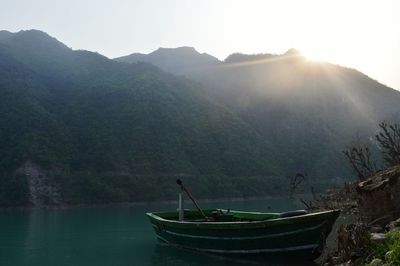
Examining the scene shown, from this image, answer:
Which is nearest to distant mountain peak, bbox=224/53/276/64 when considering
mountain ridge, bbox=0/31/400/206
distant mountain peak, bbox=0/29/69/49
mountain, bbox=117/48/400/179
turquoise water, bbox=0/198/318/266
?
mountain, bbox=117/48/400/179

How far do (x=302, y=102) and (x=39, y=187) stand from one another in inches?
2934

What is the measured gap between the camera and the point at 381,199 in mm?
16984

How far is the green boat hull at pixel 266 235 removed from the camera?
1675 centimetres

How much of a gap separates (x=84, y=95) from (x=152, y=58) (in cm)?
8777

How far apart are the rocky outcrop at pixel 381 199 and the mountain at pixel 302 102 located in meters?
70.1

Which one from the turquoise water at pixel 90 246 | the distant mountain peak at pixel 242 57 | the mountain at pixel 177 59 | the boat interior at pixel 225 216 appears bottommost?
the turquoise water at pixel 90 246

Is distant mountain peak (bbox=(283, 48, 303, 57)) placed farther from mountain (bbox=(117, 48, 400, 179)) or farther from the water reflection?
the water reflection

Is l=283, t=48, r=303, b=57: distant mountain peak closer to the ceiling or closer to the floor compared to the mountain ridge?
closer to the ceiling

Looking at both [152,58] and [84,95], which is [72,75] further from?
[152,58]

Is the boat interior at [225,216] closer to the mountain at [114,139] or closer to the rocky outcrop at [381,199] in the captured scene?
the rocky outcrop at [381,199]

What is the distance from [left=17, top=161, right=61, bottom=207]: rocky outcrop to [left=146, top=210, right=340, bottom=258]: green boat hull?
39.4m

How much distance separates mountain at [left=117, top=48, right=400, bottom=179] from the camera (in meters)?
94.7

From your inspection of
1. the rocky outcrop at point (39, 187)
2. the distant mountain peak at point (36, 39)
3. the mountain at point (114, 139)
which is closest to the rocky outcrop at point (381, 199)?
the rocky outcrop at point (39, 187)

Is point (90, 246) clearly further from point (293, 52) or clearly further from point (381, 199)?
point (293, 52)
